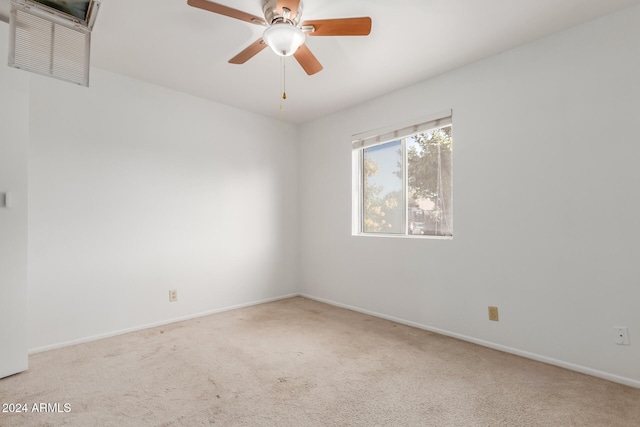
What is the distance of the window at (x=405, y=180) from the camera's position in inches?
121

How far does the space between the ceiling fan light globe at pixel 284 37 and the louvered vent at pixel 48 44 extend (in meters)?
1.30

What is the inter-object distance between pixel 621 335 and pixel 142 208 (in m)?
3.89

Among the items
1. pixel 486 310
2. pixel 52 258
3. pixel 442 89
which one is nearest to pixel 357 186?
pixel 442 89

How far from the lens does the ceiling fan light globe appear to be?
5.96 feet

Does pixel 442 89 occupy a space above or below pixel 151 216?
above

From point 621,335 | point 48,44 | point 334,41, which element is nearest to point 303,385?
point 621,335

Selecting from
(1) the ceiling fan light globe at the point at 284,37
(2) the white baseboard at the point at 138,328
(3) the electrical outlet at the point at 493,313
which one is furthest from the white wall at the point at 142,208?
(3) the electrical outlet at the point at 493,313

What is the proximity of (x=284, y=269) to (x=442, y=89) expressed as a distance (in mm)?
2855

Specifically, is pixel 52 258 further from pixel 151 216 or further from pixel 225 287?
pixel 225 287

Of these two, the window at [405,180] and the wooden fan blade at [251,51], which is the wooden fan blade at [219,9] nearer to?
the wooden fan blade at [251,51]

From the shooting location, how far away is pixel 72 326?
2.69m

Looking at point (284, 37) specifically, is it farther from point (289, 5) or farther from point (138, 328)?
point (138, 328)

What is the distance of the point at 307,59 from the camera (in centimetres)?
220

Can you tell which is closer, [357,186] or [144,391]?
[144,391]
